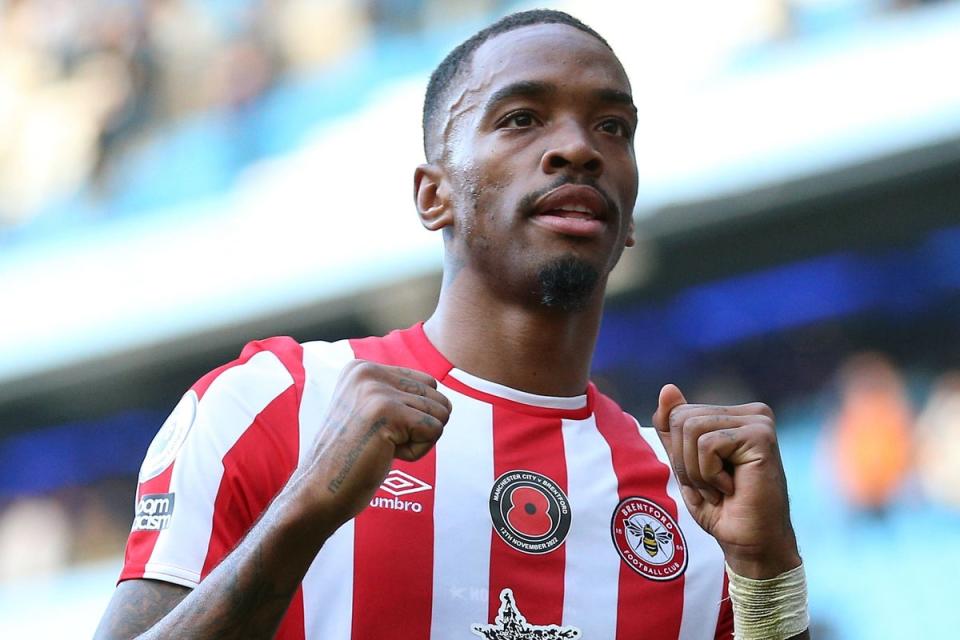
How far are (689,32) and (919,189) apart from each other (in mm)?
1859

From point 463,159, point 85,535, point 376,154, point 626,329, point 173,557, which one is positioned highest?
point 376,154

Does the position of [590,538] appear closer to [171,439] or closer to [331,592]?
[331,592]

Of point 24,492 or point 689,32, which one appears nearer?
point 689,32

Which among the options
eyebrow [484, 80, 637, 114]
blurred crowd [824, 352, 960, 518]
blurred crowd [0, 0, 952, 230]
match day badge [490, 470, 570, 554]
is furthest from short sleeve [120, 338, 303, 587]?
blurred crowd [0, 0, 952, 230]

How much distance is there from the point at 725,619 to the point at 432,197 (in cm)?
113

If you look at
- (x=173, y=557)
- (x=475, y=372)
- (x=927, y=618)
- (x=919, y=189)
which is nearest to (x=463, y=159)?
(x=475, y=372)

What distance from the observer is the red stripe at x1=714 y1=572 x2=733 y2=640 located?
2.81 metres

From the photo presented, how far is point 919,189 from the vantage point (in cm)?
909

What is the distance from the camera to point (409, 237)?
1052 cm

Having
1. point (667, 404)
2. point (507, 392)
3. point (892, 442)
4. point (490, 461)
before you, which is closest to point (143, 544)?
A: point (490, 461)

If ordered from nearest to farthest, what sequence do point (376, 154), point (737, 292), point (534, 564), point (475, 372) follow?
point (534, 564), point (475, 372), point (737, 292), point (376, 154)

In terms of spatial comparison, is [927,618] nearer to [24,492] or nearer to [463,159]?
[463,159]

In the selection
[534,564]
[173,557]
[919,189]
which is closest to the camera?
[173,557]

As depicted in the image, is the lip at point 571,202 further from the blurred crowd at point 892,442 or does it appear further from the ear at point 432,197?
the blurred crowd at point 892,442
